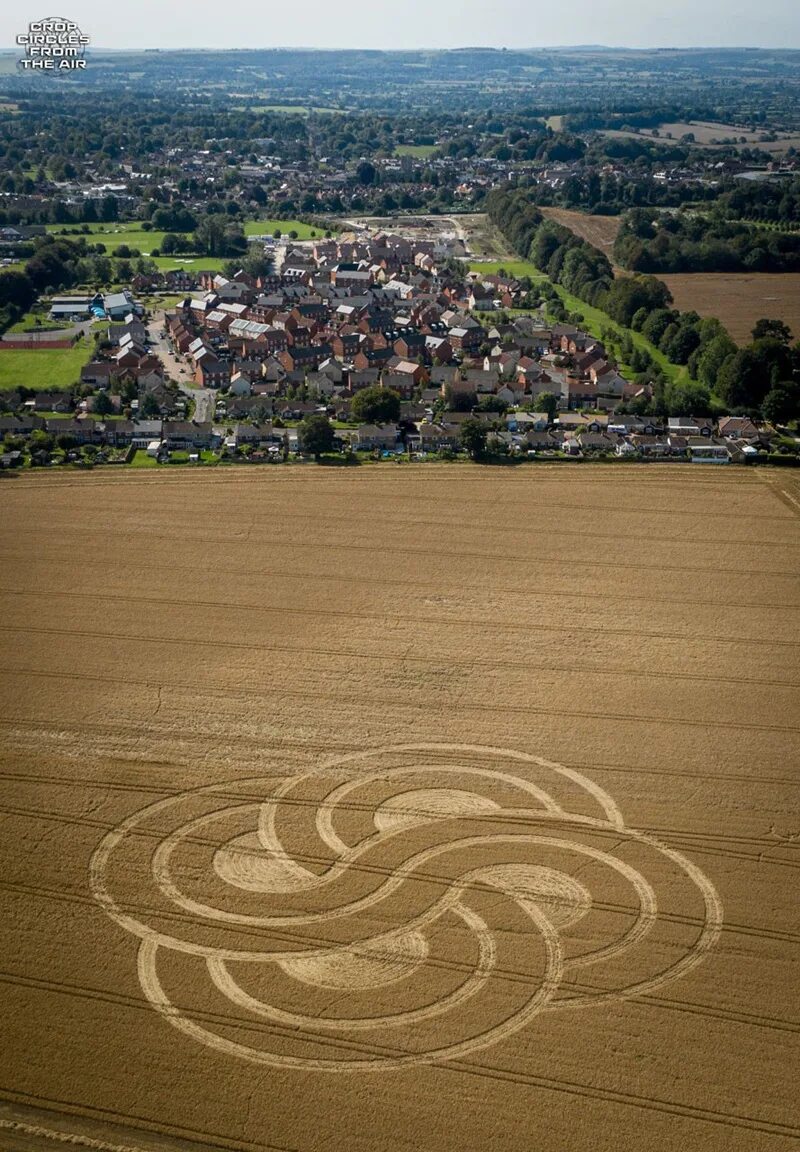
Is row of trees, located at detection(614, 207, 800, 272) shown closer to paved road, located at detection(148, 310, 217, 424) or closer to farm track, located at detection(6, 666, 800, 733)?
paved road, located at detection(148, 310, 217, 424)

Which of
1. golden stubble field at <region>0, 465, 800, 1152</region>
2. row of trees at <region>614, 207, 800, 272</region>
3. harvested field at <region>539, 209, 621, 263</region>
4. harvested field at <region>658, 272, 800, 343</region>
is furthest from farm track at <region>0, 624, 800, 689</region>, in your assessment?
harvested field at <region>539, 209, 621, 263</region>

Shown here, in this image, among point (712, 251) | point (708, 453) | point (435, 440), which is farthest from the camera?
point (712, 251)

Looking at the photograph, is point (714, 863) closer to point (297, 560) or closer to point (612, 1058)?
point (612, 1058)

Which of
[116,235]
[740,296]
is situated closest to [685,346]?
[740,296]

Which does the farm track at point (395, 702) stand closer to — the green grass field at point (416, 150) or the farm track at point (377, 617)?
the farm track at point (377, 617)

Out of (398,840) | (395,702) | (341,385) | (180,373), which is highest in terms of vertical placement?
(341,385)

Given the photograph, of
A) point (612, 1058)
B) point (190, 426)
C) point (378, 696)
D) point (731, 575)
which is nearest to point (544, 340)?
point (190, 426)

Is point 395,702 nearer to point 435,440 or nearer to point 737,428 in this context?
point 435,440
